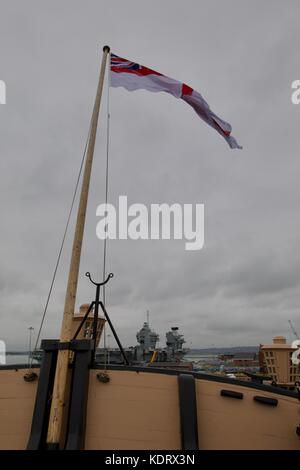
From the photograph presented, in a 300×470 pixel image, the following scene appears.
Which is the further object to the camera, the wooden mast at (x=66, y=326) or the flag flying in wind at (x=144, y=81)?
the flag flying in wind at (x=144, y=81)

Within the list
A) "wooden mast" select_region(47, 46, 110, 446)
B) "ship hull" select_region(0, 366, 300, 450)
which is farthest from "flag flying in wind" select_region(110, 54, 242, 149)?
"ship hull" select_region(0, 366, 300, 450)

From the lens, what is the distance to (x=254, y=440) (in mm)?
5367

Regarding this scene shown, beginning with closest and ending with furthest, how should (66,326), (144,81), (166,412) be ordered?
(66,326) → (166,412) → (144,81)

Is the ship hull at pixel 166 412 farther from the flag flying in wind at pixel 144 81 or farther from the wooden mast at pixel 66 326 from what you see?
the flag flying in wind at pixel 144 81

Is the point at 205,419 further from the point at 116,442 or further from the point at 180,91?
the point at 180,91

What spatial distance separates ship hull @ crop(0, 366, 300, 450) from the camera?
5355mm

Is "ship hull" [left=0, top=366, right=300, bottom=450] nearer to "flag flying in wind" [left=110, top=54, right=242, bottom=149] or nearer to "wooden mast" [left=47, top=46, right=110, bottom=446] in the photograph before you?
"wooden mast" [left=47, top=46, right=110, bottom=446]

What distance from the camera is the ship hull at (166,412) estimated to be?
536cm

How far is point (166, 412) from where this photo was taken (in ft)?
18.2

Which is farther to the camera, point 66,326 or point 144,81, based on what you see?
point 144,81

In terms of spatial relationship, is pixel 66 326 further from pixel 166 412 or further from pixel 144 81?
pixel 144 81

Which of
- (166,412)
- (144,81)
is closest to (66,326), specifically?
(166,412)

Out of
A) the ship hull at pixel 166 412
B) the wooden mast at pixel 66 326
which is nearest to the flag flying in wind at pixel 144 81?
the wooden mast at pixel 66 326
